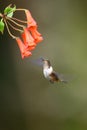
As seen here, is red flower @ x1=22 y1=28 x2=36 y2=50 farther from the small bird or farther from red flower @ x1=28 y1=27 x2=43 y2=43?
the small bird

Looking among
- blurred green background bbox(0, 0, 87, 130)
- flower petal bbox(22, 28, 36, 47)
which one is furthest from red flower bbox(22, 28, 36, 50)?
blurred green background bbox(0, 0, 87, 130)

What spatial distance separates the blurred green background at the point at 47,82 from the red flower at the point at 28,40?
4.29 meters

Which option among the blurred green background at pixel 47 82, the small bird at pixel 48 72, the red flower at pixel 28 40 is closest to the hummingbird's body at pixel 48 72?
the small bird at pixel 48 72

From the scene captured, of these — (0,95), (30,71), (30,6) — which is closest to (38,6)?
(30,6)

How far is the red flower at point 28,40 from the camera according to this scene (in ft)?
7.58

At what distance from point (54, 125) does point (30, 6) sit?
1.75m

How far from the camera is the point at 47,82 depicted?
6914 mm

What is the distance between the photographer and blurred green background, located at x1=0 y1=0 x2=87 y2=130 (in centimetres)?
679

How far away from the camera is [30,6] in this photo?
6730mm

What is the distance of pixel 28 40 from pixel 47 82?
4598 millimetres

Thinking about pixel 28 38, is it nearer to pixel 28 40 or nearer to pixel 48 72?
pixel 28 40

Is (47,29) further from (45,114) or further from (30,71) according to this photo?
(45,114)

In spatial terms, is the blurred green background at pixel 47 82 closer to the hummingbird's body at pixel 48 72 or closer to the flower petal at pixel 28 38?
the hummingbird's body at pixel 48 72

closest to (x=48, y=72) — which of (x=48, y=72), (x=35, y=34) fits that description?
(x=48, y=72)
